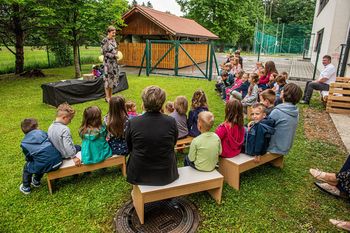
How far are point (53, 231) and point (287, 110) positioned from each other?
311cm

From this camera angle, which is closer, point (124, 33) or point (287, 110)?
point (287, 110)

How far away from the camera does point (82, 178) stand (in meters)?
3.42

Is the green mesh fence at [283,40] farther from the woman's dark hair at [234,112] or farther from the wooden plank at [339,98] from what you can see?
the woman's dark hair at [234,112]

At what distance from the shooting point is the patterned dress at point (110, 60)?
6863 millimetres

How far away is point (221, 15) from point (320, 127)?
3033cm

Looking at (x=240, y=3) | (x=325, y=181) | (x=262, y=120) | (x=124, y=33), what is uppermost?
(x=240, y=3)

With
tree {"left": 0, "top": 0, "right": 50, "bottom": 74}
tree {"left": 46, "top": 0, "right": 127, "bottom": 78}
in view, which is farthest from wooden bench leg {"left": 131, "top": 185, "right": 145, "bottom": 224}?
tree {"left": 0, "top": 0, "right": 50, "bottom": 74}

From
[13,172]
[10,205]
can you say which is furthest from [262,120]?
[13,172]

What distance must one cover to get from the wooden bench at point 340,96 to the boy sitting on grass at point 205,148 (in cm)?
509

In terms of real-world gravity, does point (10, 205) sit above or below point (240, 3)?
below

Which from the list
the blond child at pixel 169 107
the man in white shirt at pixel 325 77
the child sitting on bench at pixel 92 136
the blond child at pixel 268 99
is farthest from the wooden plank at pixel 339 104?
the child sitting on bench at pixel 92 136

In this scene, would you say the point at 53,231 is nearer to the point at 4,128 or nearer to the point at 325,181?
the point at 325,181

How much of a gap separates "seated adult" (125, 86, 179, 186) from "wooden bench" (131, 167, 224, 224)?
69 mm

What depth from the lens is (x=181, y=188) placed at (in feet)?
8.42
